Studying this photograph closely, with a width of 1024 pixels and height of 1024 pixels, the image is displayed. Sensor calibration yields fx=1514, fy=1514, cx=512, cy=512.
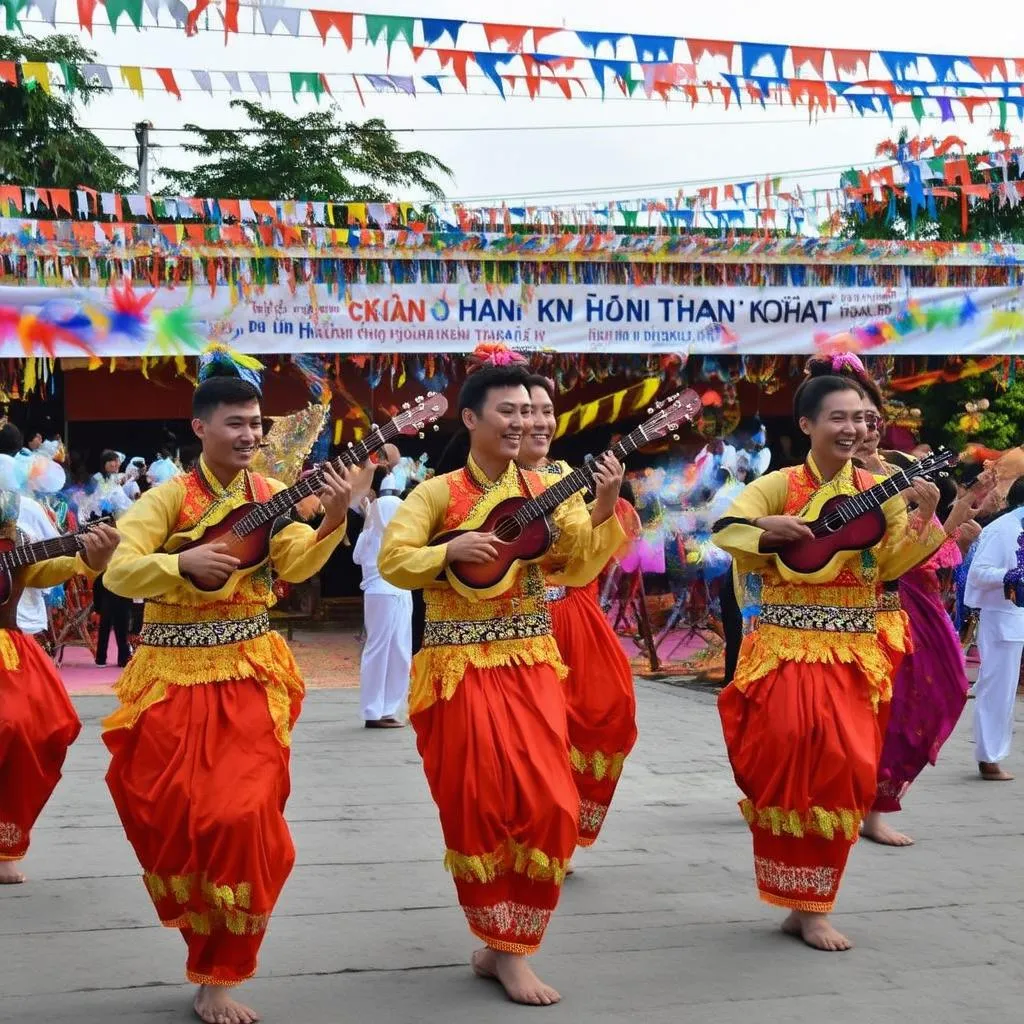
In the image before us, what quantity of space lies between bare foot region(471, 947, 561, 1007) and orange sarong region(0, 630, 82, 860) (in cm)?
197

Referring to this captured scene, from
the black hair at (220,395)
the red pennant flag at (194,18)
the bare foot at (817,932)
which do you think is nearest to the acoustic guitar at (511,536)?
the black hair at (220,395)

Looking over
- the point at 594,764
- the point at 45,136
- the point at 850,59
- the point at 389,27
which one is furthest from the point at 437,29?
the point at 45,136

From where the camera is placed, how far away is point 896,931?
5086 millimetres

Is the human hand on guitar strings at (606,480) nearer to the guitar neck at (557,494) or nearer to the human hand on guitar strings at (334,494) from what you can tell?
the guitar neck at (557,494)

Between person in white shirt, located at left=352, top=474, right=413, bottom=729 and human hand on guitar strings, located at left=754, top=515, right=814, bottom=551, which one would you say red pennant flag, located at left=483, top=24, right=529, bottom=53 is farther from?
human hand on guitar strings, located at left=754, top=515, right=814, bottom=551

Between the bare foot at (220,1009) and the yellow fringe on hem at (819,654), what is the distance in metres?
2.00

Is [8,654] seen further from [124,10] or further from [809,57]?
[809,57]

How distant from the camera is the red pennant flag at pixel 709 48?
354 inches

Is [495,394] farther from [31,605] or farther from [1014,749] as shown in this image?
[1014,749]

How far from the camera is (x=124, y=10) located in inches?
307

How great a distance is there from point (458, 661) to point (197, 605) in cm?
81

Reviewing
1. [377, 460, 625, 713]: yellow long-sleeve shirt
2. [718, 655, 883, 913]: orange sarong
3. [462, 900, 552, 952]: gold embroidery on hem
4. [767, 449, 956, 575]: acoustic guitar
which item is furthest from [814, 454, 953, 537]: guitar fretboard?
[462, 900, 552, 952]: gold embroidery on hem

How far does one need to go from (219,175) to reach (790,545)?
77.3 feet

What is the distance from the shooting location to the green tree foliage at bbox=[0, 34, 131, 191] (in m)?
23.5
